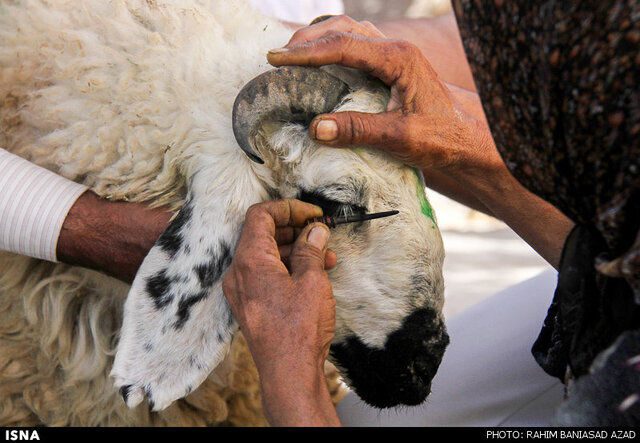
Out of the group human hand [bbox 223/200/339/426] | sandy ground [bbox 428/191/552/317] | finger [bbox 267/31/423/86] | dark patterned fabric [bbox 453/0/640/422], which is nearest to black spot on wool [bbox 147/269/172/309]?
human hand [bbox 223/200/339/426]

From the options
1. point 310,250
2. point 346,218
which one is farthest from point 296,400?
point 346,218

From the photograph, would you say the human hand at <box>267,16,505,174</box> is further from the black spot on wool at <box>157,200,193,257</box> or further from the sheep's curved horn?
the black spot on wool at <box>157,200,193,257</box>

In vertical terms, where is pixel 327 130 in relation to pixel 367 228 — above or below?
above

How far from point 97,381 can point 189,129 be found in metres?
0.75

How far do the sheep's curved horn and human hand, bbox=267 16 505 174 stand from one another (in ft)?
0.12

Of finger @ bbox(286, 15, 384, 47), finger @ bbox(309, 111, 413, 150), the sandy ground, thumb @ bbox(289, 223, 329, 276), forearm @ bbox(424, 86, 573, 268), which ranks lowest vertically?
the sandy ground

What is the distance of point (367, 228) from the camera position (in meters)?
1.70

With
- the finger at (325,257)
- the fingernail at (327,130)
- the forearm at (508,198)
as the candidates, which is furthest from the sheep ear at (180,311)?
the forearm at (508,198)

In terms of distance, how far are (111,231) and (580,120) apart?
1.15 m

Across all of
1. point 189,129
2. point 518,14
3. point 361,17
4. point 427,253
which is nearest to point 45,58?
point 189,129

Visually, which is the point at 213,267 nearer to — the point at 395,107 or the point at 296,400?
the point at 296,400

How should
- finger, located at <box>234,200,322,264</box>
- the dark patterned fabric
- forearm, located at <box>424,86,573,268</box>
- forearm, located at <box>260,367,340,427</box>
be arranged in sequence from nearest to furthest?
the dark patterned fabric < forearm, located at <box>260,367,340,427</box> < finger, located at <box>234,200,322,264</box> < forearm, located at <box>424,86,573,268</box>

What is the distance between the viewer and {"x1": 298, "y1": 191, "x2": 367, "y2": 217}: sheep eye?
168 centimetres

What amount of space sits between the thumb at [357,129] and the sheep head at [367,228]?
2.0 inches
